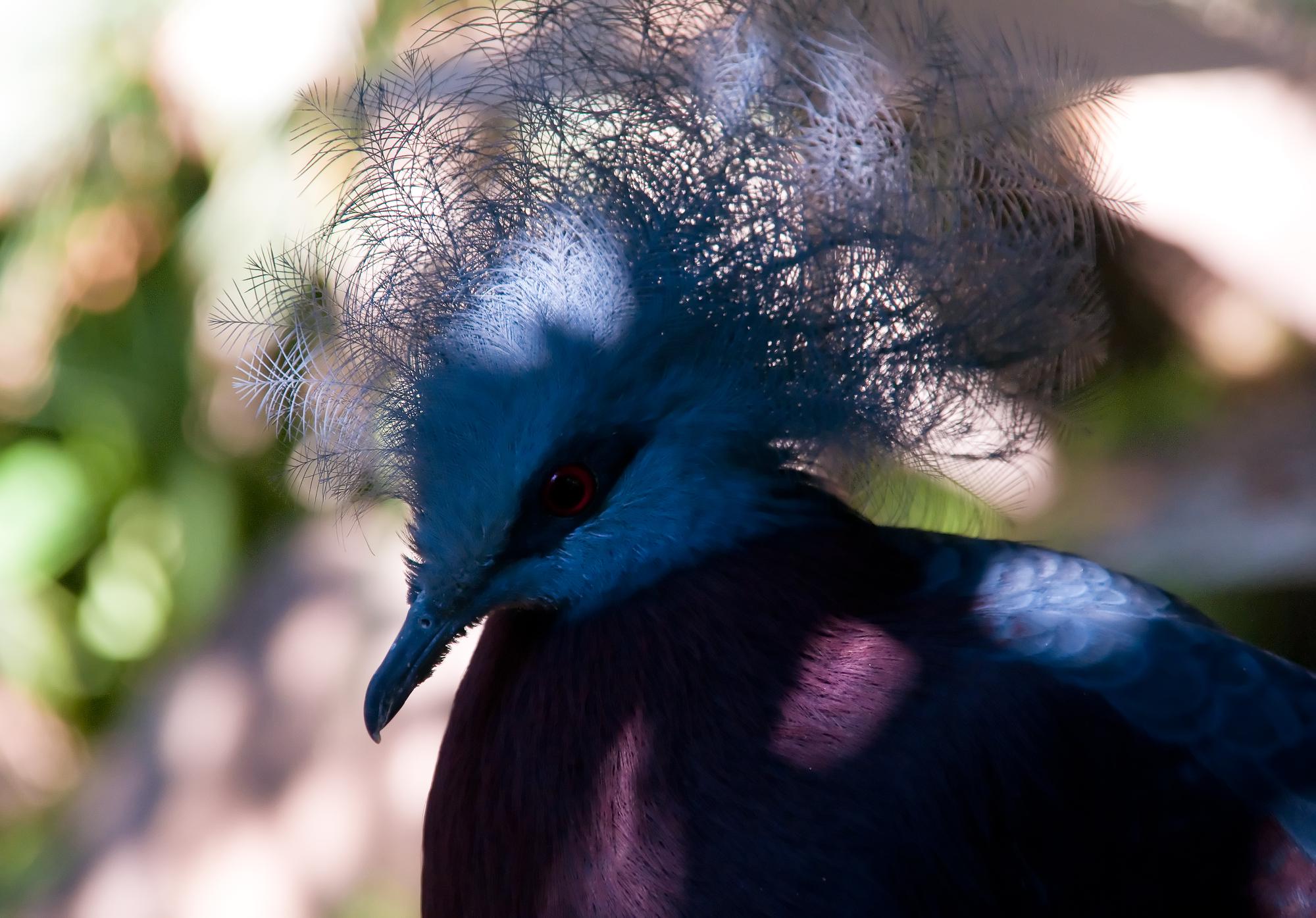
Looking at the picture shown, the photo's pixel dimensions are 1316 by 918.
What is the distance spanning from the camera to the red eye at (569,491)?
3.70 ft

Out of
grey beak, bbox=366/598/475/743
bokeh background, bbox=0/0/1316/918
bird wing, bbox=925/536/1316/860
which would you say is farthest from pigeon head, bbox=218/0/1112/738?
bokeh background, bbox=0/0/1316/918

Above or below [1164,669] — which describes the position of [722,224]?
above

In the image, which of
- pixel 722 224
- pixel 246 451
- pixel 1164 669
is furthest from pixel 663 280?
pixel 246 451

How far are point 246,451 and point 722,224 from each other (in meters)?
2.42

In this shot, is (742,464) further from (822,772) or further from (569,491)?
(822,772)

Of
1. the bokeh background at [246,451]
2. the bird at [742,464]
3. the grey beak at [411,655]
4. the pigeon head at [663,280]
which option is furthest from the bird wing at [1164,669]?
the bokeh background at [246,451]

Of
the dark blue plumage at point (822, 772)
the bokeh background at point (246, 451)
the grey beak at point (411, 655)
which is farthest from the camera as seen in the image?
the bokeh background at point (246, 451)

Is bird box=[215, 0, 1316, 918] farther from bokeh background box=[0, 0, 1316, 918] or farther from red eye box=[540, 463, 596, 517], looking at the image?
bokeh background box=[0, 0, 1316, 918]

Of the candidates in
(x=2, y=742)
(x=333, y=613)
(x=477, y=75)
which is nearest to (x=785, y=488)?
(x=477, y=75)

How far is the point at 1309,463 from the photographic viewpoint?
3.20 meters

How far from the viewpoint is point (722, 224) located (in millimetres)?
1146

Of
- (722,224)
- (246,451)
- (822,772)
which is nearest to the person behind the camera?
(822,772)

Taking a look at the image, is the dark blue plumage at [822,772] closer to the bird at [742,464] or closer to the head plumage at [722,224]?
the bird at [742,464]

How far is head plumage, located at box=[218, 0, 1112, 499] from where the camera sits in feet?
3.75
